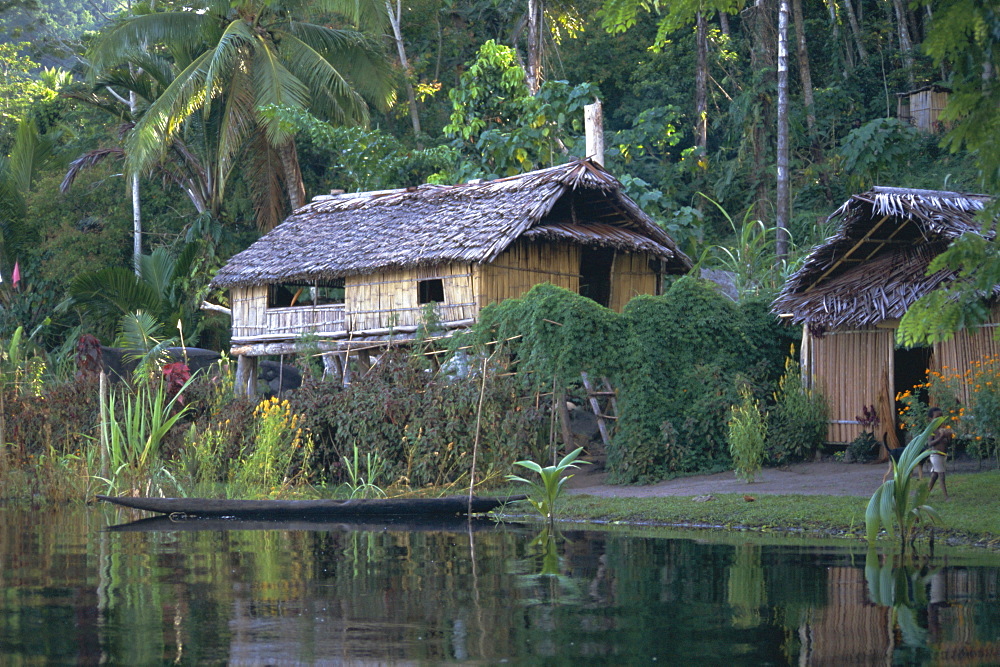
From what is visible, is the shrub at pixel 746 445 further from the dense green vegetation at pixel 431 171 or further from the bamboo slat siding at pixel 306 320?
the bamboo slat siding at pixel 306 320

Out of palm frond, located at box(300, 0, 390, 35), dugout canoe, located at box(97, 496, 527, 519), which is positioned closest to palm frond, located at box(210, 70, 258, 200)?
palm frond, located at box(300, 0, 390, 35)

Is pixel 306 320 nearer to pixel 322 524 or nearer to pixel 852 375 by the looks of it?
pixel 322 524

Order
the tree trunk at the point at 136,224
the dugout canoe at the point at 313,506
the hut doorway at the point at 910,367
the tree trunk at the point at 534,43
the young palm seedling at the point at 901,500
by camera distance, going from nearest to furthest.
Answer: the young palm seedling at the point at 901,500
the dugout canoe at the point at 313,506
the hut doorway at the point at 910,367
the tree trunk at the point at 136,224
the tree trunk at the point at 534,43

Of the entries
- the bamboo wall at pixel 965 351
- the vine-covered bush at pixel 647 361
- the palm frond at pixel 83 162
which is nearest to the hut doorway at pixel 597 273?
the vine-covered bush at pixel 647 361

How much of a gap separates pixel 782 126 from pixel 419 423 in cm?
1061

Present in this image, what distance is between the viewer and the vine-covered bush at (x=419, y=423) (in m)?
14.1

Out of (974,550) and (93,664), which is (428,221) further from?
→ (93,664)

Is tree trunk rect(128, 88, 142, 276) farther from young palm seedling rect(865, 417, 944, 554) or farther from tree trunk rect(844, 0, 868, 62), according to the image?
young palm seedling rect(865, 417, 944, 554)

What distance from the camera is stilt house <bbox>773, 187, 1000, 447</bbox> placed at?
13.8 metres

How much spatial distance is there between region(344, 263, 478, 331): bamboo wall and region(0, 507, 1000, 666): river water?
870 cm

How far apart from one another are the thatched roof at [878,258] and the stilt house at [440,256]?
4925 mm

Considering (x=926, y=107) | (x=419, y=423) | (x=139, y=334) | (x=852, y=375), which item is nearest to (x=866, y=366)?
(x=852, y=375)

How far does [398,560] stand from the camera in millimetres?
8773

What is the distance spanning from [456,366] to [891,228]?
6279 mm
